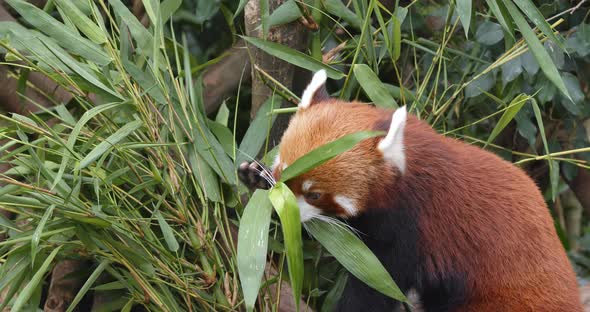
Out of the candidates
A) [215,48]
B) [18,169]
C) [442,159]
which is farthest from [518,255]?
[215,48]

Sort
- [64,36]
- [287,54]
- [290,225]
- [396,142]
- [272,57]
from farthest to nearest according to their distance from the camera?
[272,57], [287,54], [64,36], [396,142], [290,225]

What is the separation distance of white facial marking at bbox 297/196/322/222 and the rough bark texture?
0.68 m

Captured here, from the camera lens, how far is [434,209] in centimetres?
251

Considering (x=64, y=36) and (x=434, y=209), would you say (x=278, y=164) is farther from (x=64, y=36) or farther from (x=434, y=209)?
(x=64, y=36)

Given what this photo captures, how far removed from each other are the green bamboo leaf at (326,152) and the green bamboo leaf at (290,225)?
10cm

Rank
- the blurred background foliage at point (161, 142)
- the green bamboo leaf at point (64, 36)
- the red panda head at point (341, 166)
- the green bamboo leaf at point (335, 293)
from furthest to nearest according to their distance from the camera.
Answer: the green bamboo leaf at point (335, 293) → the green bamboo leaf at point (64, 36) → the blurred background foliage at point (161, 142) → the red panda head at point (341, 166)

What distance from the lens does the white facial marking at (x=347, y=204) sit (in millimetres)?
2447

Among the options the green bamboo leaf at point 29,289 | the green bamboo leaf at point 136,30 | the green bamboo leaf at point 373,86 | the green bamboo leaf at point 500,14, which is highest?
the green bamboo leaf at point 500,14

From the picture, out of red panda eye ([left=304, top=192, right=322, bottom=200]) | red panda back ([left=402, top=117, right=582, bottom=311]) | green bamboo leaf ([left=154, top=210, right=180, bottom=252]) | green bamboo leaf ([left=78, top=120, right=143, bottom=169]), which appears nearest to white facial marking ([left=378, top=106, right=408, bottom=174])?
red panda back ([left=402, top=117, right=582, bottom=311])

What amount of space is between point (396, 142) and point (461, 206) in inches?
13.4

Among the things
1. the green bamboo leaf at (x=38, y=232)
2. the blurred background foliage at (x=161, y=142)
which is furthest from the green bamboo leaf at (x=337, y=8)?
the green bamboo leaf at (x=38, y=232)

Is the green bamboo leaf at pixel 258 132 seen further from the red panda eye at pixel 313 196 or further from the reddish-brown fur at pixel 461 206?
the red panda eye at pixel 313 196

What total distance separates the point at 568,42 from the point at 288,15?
1.22 meters

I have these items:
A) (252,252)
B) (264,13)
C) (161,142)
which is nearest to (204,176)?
(161,142)
